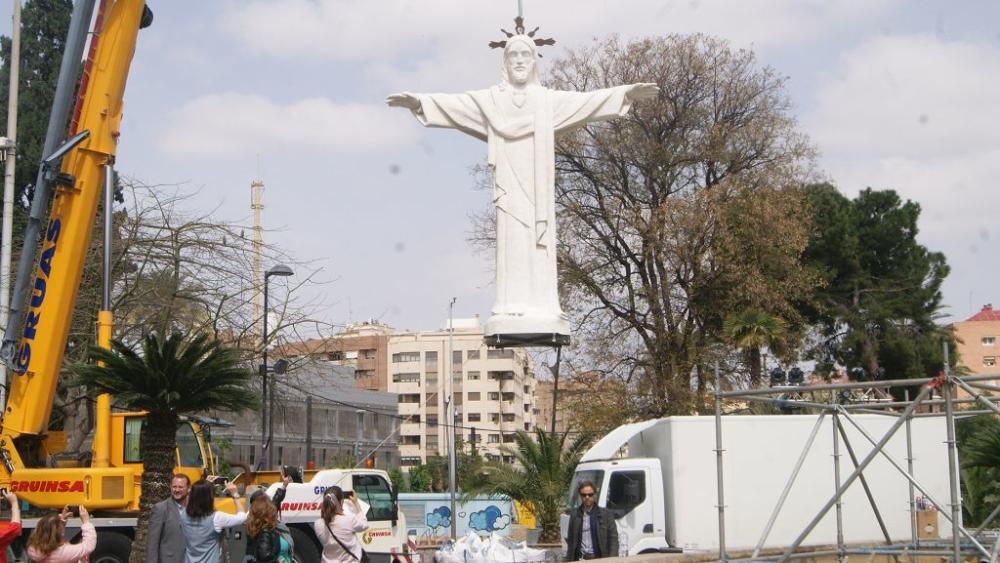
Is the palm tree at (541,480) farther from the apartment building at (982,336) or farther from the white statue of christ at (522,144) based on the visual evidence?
the apartment building at (982,336)

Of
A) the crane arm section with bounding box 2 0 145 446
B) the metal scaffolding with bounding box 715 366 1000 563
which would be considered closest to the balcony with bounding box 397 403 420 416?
the crane arm section with bounding box 2 0 145 446

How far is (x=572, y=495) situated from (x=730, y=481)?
250cm

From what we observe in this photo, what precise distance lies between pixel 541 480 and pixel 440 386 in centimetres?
6942

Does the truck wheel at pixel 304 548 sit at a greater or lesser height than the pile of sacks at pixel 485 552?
lesser

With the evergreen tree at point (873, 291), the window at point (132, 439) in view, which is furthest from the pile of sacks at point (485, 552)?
the evergreen tree at point (873, 291)

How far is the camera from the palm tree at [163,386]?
15.1m

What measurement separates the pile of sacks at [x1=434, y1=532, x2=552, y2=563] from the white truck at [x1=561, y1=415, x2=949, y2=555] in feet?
18.0

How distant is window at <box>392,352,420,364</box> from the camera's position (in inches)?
3949

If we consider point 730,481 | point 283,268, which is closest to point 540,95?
point 730,481

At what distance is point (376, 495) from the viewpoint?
20.7 m

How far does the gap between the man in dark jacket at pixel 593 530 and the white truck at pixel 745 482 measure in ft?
17.2

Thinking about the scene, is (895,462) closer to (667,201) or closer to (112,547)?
(112,547)

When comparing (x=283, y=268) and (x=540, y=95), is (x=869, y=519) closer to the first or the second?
(x=540, y=95)

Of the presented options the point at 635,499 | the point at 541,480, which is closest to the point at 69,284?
the point at 635,499
